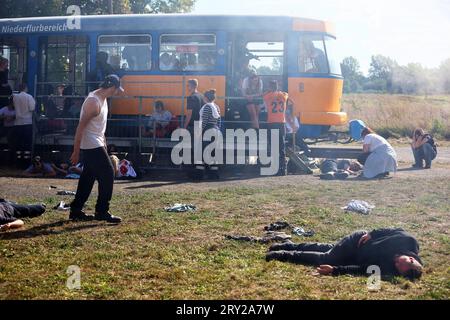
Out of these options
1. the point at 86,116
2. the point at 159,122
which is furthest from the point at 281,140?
the point at 86,116

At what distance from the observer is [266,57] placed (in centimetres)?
1498

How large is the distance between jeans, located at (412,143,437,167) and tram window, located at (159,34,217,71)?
5807 mm

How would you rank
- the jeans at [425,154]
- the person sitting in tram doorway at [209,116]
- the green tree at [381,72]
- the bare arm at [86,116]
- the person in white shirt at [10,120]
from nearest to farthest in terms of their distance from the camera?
the bare arm at [86,116], the person sitting in tram doorway at [209,116], the person in white shirt at [10,120], the jeans at [425,154], the green tree at [381,72]

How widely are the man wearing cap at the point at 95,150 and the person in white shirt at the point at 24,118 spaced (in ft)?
23.6

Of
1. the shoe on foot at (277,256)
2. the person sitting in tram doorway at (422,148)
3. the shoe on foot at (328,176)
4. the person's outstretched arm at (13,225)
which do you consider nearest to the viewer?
the shoe on foot at (277,256)

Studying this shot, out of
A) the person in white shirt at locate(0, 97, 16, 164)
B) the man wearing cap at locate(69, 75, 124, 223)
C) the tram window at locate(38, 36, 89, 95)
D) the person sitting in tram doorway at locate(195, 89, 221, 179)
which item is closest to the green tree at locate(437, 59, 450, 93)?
the tram window at locate(38, 36, 89, 95)

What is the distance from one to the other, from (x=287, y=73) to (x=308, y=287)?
10.2 m

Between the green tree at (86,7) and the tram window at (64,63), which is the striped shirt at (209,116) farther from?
the green tree at (86,7)


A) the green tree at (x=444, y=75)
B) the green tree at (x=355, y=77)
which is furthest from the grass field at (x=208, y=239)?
the green tree at (x=355, y=77)

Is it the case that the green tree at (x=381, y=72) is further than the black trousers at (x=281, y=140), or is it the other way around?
the green tree at (x=381, y=72)

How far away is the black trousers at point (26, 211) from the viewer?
8.12m

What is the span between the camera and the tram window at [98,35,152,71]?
15195mm

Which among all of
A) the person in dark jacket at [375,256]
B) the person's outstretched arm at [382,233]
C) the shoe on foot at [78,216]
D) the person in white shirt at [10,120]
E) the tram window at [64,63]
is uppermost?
A: the tram window at [64,63]

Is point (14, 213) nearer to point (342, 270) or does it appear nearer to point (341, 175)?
point (342, 270)
